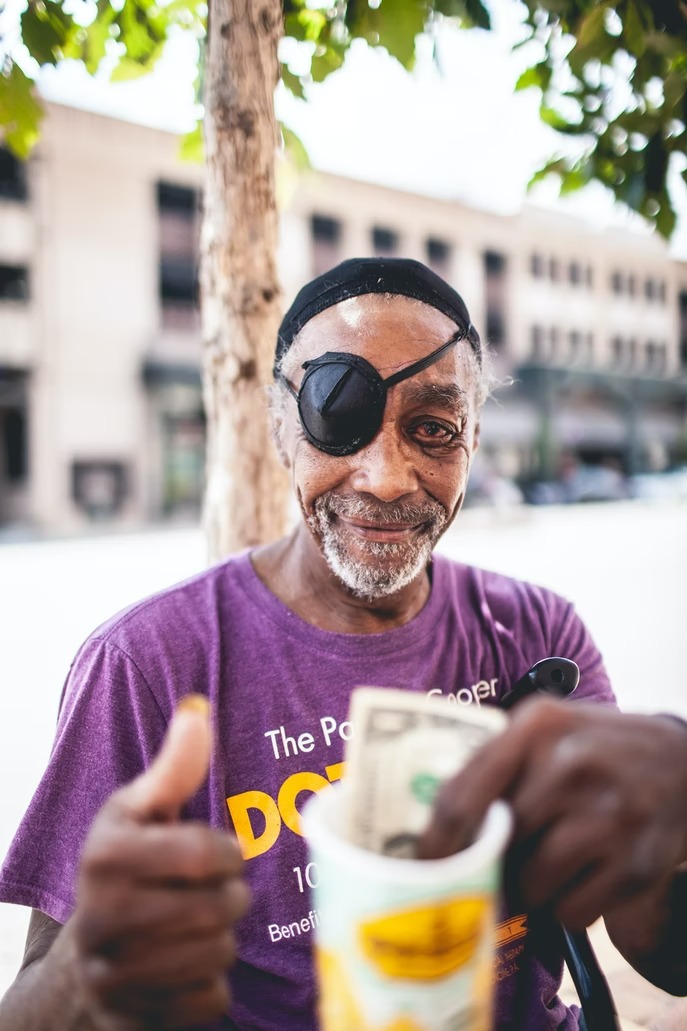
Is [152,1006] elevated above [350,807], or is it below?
below

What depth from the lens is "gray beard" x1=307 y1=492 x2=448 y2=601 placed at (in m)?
1.78

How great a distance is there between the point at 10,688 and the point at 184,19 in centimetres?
554

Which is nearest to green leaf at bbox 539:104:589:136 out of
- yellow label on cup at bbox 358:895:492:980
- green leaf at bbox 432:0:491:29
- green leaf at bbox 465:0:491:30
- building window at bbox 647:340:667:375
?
green leaf at bbox 432:0:491:29

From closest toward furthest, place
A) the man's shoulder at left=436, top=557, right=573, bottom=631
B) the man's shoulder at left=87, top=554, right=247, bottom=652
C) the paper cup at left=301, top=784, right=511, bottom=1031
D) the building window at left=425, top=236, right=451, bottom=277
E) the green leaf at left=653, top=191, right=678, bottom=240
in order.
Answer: the paper cup at left=301, top=784, right=511, bottom=1031 → the man's shoulder at left=87, top=554, right=247, bottom=652 → the man's shoulder at left=436, top=557, right=573, bottom=631 → the green leaf at left=653, top=191, right=678, bottom=240 → the building window at left=425, top=236, right=451, bottom=277

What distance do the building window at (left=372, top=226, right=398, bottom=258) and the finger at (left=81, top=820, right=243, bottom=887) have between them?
1209 inches

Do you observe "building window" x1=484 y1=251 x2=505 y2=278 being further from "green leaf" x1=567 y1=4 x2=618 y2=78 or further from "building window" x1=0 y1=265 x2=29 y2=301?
"green leaf" x1=567 y1=4 x2=618 y2=78

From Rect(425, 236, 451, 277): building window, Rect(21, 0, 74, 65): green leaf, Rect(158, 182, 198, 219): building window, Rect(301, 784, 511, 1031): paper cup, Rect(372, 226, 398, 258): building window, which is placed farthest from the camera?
Rect(425, 236, 451, 277): building window

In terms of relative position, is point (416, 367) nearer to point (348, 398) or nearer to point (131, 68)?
point (348, 398)

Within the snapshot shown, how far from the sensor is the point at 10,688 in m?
6.66

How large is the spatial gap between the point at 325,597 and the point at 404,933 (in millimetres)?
1167

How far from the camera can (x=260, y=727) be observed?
163 cm

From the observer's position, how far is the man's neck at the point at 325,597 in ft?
6.05

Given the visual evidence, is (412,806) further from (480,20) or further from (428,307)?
(480,20)

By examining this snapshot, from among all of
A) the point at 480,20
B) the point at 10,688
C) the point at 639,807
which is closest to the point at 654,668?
the point at 10,688
